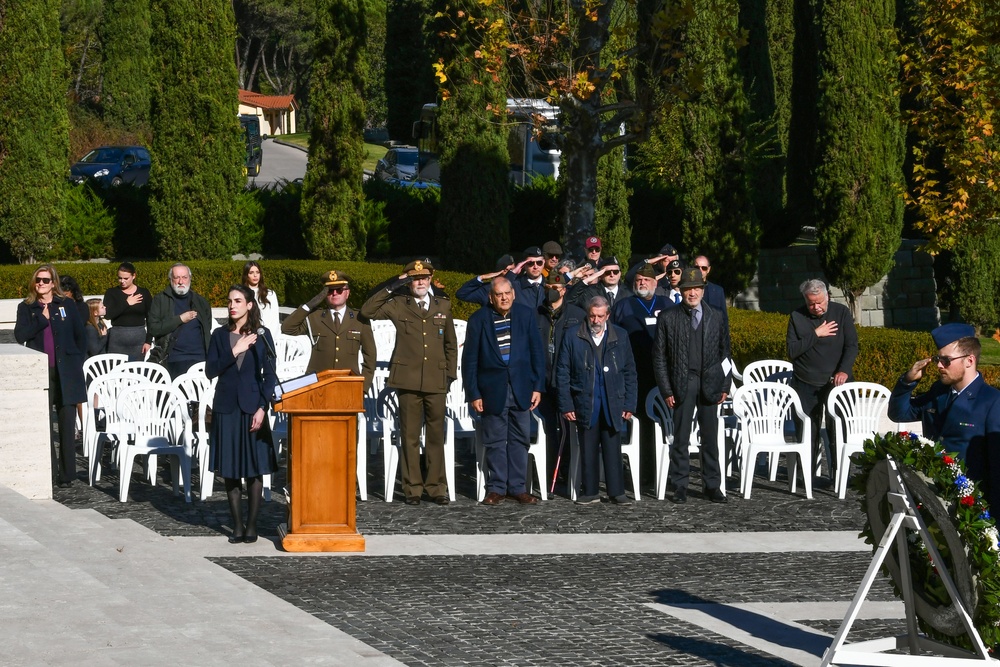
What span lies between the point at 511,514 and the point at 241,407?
234 centimetres

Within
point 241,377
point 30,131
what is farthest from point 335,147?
point 241,377

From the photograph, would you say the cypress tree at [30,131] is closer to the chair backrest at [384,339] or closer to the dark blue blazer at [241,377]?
the chair backrest at [384,339]

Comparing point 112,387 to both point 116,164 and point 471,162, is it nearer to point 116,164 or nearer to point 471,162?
point 471,162

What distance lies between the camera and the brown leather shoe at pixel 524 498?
11562mm

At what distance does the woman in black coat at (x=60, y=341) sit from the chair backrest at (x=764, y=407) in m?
5.45

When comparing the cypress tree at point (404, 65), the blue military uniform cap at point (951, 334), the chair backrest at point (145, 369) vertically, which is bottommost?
the chair backrest at point (145, 369)

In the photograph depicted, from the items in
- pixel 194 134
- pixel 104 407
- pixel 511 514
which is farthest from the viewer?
pixel 194 134

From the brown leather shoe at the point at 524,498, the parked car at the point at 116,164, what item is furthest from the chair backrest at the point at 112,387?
the parked car at the point at 116,164

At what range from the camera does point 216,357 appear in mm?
10094

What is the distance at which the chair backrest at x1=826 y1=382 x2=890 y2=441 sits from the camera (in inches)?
480

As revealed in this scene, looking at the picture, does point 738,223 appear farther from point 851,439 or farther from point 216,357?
point 216,357

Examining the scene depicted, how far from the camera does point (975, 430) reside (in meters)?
7.01

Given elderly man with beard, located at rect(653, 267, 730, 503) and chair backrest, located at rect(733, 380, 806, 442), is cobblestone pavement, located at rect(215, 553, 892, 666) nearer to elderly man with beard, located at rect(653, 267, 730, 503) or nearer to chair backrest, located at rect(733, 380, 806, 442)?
elderly man with beard, located at rect(653, 267, 730, 503)

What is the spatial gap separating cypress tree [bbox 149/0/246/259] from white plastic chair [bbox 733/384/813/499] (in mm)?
13124
